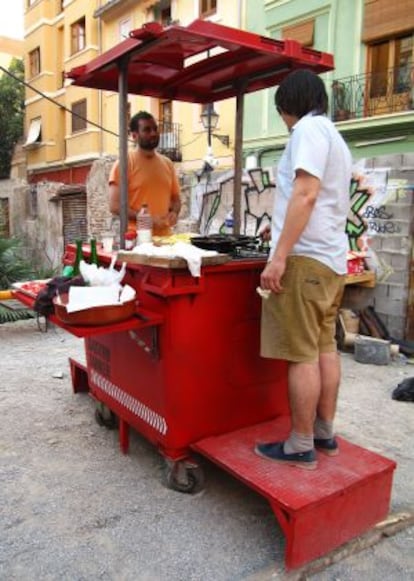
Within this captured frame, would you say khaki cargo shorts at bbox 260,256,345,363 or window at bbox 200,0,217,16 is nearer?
khaki cargo shorts at bbox 260,256,345,363

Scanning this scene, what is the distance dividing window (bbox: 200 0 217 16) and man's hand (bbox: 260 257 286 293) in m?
15.2

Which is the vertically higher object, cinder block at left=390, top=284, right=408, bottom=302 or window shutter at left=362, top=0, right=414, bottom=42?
window shutter at left=362, top=0, right=414, bottom=42

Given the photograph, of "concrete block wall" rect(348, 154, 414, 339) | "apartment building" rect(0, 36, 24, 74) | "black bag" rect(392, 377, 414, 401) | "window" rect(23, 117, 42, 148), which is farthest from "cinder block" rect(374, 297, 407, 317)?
"apartment building" rect(0, 36, 24, 74)

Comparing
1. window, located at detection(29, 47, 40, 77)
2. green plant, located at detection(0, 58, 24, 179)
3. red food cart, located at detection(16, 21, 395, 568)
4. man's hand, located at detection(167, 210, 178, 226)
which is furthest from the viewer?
green plant, located at detection(0, 58, 24, 179)

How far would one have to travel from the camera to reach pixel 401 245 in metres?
6.83

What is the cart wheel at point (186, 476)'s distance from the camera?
2.97m

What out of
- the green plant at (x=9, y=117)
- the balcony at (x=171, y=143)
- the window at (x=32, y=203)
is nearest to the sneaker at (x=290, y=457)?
the balcony at (x=171, y=143)

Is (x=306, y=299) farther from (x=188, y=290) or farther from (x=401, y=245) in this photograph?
(x=401, y=245)

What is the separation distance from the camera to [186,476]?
2984mm

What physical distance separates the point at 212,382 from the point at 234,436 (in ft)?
1.10

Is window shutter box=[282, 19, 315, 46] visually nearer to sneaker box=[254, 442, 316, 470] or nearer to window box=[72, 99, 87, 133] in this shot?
sneaker box=[254, 442, 316, 470]

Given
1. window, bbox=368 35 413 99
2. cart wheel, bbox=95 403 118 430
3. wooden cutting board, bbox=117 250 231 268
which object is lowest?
cart wheel, bbox=95 403 118 430

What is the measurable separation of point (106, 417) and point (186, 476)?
A: 1.12 metres

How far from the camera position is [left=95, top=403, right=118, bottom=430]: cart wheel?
3887mm
